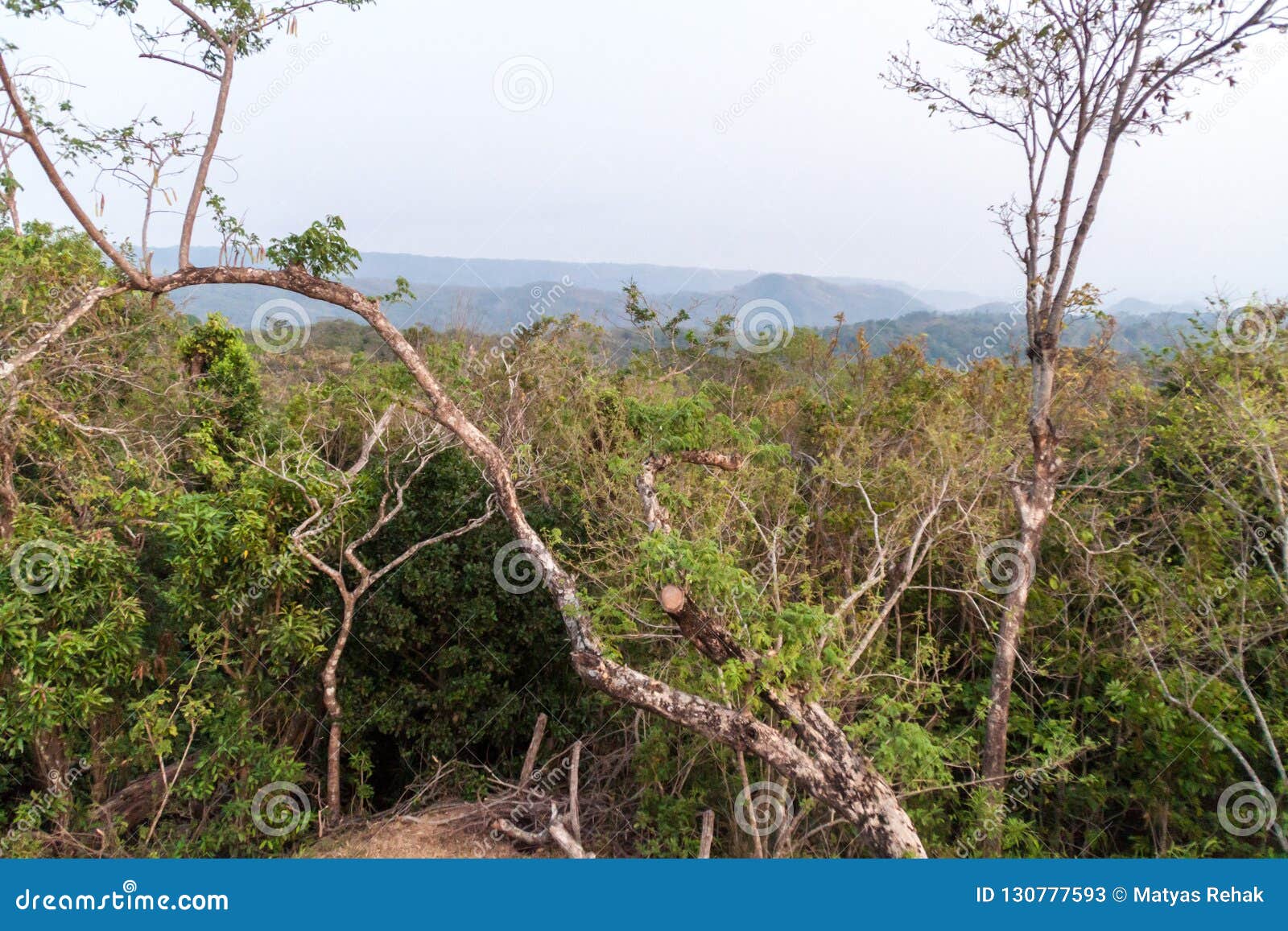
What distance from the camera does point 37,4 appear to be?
19.5 feet

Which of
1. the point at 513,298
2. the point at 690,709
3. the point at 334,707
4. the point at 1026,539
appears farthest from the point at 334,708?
the point at 513,298

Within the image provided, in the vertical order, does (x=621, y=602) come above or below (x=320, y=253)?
below

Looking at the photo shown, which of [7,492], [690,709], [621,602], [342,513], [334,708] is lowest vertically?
[334,708]

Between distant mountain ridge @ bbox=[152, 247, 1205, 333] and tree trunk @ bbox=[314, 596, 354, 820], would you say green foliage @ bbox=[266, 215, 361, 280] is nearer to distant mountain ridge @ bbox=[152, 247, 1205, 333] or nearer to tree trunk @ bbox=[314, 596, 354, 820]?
distant mountain ridge @ bbox=[152, 247, 1205, 333]

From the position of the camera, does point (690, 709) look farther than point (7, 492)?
No

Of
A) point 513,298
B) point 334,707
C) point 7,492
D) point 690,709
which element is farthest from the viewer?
point 513,298

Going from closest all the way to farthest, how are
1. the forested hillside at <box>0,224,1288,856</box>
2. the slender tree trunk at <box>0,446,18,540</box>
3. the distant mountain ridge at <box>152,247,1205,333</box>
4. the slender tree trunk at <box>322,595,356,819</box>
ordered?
the forested hillside at <box>0,224,1288,856</box> → the slender tree trunk at <box>0,446,18,540</box> → the slender tree trunk at <box>322,595,356,819</box> → the distant mountain ridge at <box>152,247,1205,333</box>

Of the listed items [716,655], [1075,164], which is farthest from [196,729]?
[1075,164]

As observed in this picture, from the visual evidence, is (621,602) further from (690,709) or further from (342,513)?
(342,513)

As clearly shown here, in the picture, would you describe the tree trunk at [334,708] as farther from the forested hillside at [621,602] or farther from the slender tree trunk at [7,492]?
the slender tree trunk at [7,492]

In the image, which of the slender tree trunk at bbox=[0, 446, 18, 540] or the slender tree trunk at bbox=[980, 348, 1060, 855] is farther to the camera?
the slender tree trunk at bbox=[980, 348, 1060, 855]

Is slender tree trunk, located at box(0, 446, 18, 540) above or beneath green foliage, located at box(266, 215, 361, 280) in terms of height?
beneath

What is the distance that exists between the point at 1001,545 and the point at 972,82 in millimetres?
4426

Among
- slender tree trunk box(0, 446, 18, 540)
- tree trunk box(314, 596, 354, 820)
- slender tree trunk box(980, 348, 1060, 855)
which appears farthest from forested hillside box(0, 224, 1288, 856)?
slender tree trunk box(980, 348, 1060, 855)
